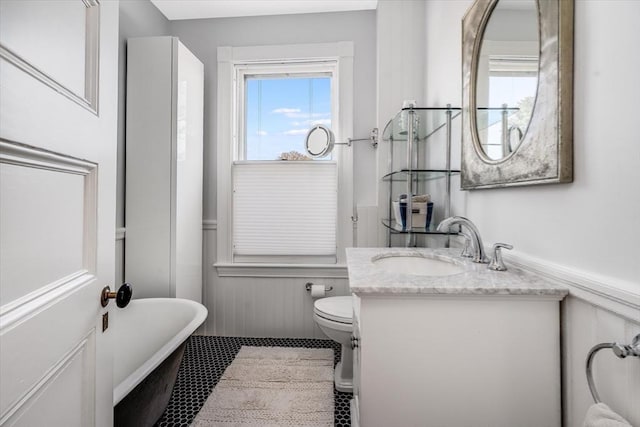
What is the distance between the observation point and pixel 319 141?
2.19 meters

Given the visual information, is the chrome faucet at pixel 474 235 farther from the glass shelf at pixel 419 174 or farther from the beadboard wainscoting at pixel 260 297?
the beadboard wainscoting at pixel 260 297

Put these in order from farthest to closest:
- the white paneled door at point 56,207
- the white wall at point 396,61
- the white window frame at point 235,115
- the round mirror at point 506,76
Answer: the white window frame at point 235,115, the white wall at point 396,61, the round mirror at point 506,76, the white paneled door at point 56,207

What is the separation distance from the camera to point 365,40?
2.28m

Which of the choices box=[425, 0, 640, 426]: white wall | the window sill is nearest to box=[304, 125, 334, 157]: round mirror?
the window sill

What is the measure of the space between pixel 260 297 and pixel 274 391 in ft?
2.56

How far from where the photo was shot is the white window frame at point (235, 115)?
7.50ft

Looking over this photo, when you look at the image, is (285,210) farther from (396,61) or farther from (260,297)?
(396,61)

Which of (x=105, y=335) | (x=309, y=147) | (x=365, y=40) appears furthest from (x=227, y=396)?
(x=365, y=40)

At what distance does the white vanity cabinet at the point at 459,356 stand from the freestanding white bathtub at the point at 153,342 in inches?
33.9

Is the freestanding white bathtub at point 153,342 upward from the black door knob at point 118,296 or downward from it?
downward

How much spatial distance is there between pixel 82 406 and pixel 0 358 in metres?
0.30

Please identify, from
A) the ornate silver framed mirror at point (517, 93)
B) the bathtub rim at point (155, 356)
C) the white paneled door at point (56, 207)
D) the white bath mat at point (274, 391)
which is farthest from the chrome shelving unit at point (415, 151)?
the white paneled door at point (56, 207)

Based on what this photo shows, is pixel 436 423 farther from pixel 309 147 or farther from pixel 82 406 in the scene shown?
pixel 309 147

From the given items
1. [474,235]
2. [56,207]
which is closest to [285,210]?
[474,235]
